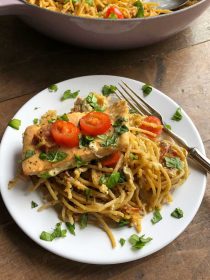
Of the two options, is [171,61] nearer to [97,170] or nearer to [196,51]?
[196,51]

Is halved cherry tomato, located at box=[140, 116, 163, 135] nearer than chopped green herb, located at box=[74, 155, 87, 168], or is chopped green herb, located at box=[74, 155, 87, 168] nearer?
chopped green herb, located at box=[74, 155, 87, 168]

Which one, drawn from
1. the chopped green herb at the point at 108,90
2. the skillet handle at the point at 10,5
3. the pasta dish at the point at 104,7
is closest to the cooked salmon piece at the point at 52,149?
the chopped green herb at the point at 108,90

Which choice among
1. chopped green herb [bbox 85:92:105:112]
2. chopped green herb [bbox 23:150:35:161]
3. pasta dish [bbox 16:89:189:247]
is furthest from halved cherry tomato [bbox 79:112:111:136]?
chopped green herb [bbox 23:150:35:161]

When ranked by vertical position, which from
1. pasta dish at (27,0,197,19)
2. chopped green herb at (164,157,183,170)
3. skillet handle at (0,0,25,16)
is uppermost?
skillet handle at (0,0,25,16)

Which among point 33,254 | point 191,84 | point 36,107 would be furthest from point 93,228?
point 191,84

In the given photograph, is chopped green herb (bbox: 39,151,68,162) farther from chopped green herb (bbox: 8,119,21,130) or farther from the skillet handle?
the skillet handle

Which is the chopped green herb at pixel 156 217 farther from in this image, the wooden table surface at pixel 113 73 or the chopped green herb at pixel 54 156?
the chopped green herb at pixel 54 156

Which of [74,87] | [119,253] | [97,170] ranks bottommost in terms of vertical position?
[119,253]
